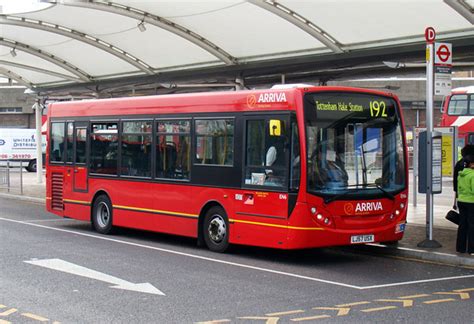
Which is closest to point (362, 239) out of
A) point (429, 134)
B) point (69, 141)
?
point (429, 134)

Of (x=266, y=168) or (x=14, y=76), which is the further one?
(x=14, y=76)

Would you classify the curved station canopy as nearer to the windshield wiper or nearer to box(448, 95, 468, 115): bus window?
the windshield wiper

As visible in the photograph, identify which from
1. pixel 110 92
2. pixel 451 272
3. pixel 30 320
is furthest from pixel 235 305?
pixel 110 92

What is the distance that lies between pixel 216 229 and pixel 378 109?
3392 millimetres

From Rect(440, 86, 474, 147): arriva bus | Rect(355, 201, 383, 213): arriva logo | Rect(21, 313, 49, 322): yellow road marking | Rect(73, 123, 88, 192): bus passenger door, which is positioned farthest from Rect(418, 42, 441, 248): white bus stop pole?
Rect(440, 86, 474, 147): arriva bus

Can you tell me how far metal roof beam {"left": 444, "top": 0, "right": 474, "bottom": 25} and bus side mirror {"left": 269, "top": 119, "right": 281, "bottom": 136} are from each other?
168 inches

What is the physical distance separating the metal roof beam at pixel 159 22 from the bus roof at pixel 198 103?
7.62 feet

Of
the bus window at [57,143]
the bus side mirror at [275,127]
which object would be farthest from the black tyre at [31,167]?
the bus side mirror at [275,127]

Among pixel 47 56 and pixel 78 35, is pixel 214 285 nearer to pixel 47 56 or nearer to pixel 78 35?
pixel 78 35

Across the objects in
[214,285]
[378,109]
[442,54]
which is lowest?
[214,285]

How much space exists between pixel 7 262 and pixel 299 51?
30.4 feet

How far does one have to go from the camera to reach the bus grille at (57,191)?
1641cm

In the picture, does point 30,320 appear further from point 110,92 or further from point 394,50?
point 110,92

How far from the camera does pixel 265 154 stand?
38.1ft
